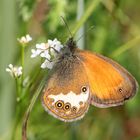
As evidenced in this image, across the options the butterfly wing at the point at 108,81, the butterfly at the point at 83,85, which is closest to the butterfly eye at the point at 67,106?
the butterfly at the point at 83,85

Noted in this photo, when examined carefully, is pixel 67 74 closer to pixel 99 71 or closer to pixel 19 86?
pixel 99 71

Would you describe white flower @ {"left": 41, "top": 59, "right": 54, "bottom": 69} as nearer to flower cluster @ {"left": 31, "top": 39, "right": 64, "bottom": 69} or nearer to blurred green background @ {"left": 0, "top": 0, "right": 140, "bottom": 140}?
flower cluster @ {"left": 31, "top": 39, "right": 64, "bottom": 69}

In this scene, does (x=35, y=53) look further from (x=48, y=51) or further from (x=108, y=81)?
(x=108, y=81)

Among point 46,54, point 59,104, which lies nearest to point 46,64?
point 46,54

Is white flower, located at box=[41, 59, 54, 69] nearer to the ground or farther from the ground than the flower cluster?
nearer to the ground

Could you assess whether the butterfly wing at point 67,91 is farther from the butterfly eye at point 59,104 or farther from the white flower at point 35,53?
the white flower at point 35,53

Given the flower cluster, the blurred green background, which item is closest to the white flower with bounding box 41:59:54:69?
the flower cluster
